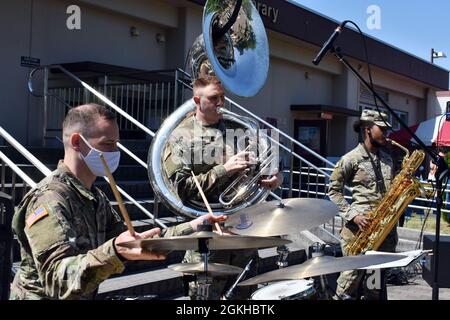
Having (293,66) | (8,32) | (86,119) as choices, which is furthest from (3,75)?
(293,66)

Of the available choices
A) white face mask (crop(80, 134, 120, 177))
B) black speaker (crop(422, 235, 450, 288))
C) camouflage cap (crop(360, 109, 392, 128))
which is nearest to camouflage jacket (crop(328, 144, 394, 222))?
camouflage cap (crop(360, 109, 392, 128))

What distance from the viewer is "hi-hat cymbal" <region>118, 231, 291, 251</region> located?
195cm

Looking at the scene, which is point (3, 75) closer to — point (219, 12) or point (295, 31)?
point (219, 12)

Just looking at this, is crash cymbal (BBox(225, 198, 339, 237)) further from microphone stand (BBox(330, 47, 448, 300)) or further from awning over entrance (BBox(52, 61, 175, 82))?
awning over entrance (BBox(52, 61, 175, 82))

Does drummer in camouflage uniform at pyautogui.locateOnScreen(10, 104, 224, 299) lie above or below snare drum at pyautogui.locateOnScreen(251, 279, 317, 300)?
above

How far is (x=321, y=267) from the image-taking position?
2596mm

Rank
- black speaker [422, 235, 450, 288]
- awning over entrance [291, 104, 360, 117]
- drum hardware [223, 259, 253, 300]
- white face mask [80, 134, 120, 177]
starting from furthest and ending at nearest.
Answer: awning over entrance [291, 104, 360, 117], black speaker [422, 235, 450, 288], drum hardware [223, 259, 253, 300], white face mask [80, 134, 120, 177]

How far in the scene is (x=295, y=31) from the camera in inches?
519

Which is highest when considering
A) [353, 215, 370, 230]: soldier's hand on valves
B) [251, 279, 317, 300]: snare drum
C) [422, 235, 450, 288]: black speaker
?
[353, 215, 370, 230]: soldier's hand on valves

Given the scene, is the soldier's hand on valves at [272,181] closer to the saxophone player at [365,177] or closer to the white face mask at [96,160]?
the white face mask at [96,160]

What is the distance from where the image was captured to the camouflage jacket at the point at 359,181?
5.07 metres

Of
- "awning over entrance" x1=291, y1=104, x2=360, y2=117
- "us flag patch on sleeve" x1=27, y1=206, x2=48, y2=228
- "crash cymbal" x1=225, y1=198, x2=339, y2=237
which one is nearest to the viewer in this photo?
"us flag patch on sleeve" x1=27, y1=206, x2=48, y2=228

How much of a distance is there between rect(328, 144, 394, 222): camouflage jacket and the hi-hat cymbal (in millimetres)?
2709

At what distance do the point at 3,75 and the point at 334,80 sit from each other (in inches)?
433
